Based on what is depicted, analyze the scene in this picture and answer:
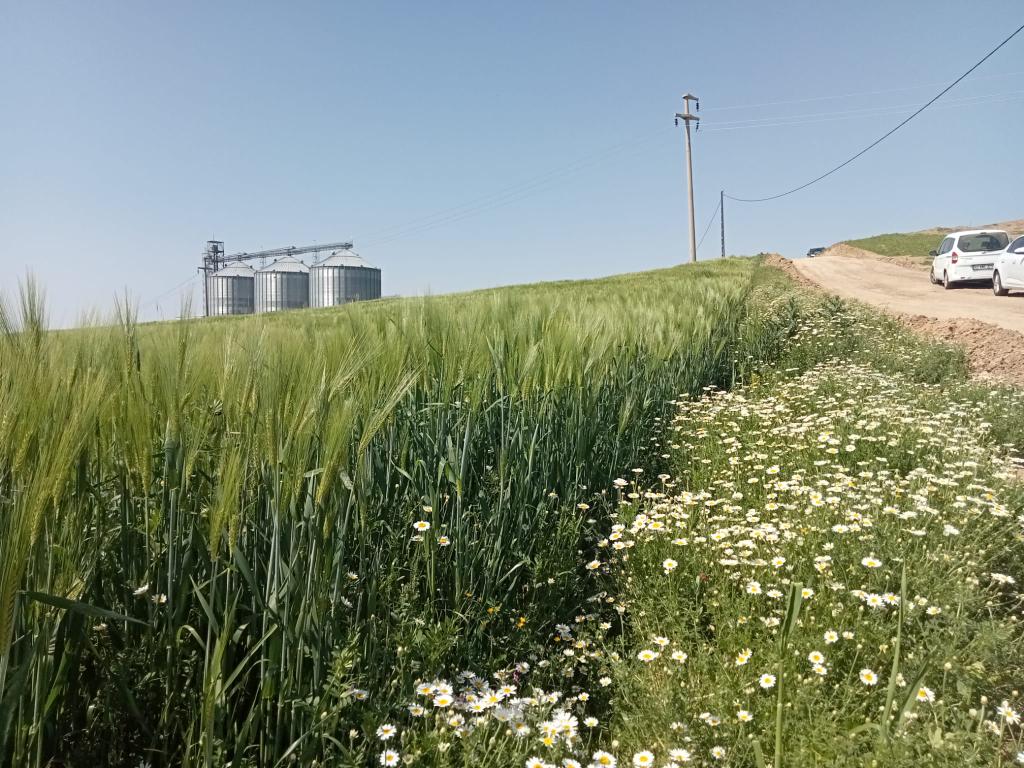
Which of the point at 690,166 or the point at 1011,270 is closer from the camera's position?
the point at 1011,270

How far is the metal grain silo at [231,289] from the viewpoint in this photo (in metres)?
47.6

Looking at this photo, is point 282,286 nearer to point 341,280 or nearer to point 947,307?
point 341,280

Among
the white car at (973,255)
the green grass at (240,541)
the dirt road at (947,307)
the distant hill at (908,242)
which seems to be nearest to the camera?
the green grass at (240,541)

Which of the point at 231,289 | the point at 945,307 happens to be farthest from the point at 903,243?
the point at 231,289

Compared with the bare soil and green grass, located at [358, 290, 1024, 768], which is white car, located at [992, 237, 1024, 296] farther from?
green grass, located at [358, 290, 1024, 768]

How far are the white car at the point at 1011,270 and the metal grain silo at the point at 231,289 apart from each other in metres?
44.0

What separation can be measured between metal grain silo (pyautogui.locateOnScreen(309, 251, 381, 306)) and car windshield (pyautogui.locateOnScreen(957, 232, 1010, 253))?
34.9 meters

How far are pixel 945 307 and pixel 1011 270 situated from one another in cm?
249

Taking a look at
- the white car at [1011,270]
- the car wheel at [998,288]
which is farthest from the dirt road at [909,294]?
the white car at [1011,270]

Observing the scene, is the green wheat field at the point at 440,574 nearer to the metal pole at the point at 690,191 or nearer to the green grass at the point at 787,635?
the green grass at the point at 787,635

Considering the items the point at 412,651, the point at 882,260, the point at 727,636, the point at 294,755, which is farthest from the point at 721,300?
the point at 882,260

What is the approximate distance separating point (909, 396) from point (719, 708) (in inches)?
168

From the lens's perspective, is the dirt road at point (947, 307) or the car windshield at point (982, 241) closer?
the dirt road at point (947, 307)

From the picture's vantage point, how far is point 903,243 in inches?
1725
